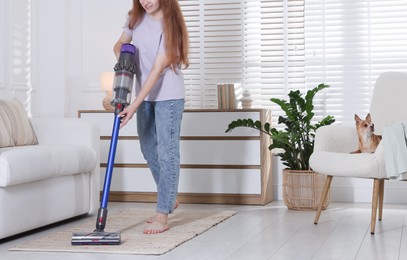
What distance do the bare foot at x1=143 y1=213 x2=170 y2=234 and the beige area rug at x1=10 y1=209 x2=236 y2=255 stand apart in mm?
33

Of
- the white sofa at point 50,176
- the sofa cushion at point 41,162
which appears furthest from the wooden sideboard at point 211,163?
the sofa cushion at point 41,162

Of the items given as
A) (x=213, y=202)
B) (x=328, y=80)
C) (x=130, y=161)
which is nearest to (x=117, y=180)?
(x=130, y=161)

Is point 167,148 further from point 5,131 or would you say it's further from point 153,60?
point 5,131

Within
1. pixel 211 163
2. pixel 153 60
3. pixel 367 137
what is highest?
pixel 153 60

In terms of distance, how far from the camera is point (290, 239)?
3494mm

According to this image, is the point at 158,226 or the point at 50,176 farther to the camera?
the point at 50,176

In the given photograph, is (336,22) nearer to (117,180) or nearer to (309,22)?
(309,22)

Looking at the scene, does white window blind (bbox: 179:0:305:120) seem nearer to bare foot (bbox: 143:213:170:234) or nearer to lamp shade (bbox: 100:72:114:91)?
lamp shade (bbox: 100:72:114:91)

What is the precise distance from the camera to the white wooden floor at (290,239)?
9.99 feet

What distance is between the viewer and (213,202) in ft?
17.1

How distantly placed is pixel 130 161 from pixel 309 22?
1.78 metres

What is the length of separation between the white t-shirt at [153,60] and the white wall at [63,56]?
6.10 ft

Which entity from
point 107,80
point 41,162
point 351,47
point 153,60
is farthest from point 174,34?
point 351,47

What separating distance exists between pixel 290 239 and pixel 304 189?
1.31 m
